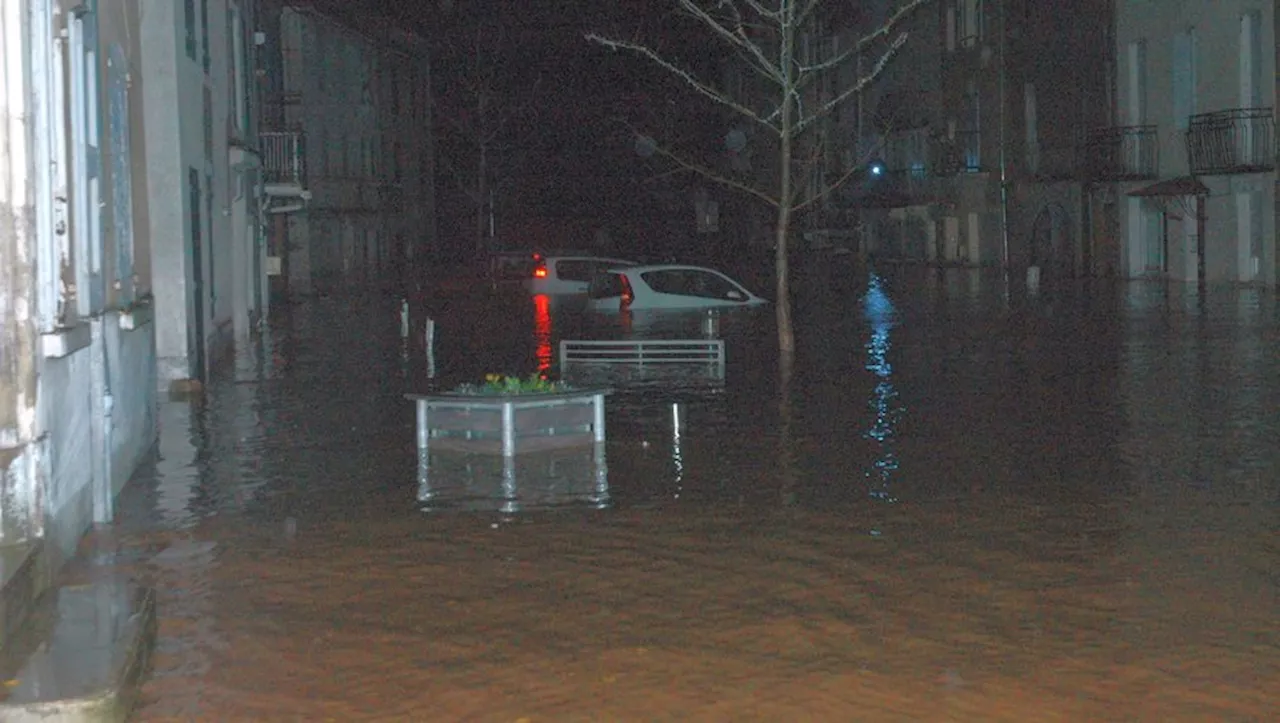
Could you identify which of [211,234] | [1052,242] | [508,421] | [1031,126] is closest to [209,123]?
[211,234]

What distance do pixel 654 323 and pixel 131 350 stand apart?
18606 millimetres

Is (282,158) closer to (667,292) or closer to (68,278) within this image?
(667,292)

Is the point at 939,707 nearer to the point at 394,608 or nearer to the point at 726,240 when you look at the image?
the point at 394,608

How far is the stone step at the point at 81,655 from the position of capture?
5.90m

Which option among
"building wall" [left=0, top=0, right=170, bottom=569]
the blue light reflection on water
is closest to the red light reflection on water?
the blue light reflection on water

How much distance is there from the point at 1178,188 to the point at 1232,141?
232cm

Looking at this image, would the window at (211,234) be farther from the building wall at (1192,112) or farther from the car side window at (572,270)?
the building wall at (1192,112)

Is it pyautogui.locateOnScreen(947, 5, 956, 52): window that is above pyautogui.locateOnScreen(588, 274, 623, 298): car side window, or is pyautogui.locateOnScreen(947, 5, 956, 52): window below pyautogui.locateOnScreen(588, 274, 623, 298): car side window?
above

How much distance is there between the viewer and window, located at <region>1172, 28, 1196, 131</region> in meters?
42.5

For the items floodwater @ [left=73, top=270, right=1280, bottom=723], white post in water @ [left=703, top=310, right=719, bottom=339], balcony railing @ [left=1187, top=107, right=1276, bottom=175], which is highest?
balcony railing @ [left=1187, top=107, right=1276, bottom=175]

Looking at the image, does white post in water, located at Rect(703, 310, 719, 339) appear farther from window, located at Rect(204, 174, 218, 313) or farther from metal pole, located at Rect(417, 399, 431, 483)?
metal pole, located at Rect(417, 399, 431, 483)

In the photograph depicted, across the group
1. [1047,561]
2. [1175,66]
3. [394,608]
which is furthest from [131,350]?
[1175,66]

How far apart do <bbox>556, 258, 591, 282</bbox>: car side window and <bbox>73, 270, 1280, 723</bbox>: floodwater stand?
26030mm

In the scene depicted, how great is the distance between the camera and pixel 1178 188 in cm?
4169
